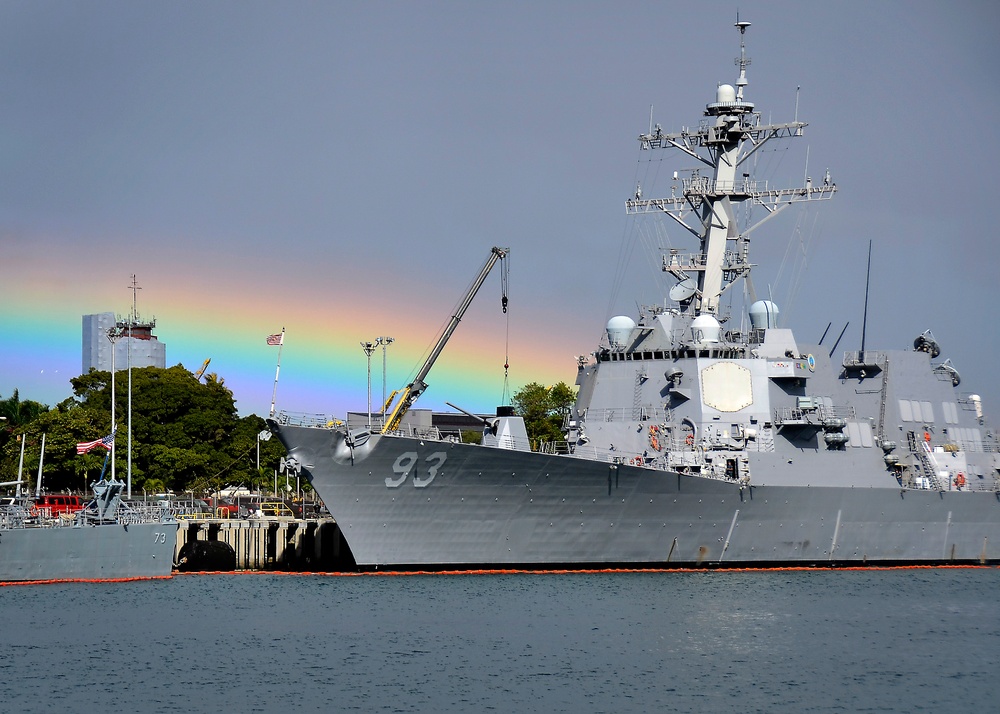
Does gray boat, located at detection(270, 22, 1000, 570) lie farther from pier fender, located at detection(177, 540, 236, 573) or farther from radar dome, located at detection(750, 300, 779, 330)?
pier fender, located at detection(177, 540, 236, 573)

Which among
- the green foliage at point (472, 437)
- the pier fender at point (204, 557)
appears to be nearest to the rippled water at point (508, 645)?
the pier fender at point (204, 557)

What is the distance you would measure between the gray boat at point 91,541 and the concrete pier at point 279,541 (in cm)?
661

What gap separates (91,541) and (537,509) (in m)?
12.9

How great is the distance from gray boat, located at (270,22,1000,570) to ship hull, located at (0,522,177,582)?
20.5 feet

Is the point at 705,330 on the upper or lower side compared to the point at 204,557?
upper

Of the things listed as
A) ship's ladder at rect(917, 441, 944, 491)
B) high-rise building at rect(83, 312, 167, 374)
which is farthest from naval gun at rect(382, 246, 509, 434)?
high-rise building at rect(83, 312, 167, 374)

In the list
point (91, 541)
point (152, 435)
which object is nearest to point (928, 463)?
point (91, 541)

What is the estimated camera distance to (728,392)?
41656 mm

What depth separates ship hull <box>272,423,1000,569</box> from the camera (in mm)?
36969

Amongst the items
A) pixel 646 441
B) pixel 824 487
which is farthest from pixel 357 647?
pixel 824 487

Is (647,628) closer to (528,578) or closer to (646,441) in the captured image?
(528,578)

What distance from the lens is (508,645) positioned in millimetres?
28719

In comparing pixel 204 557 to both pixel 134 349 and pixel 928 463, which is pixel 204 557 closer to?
A: pixel 928 463

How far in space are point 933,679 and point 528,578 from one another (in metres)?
14.6
